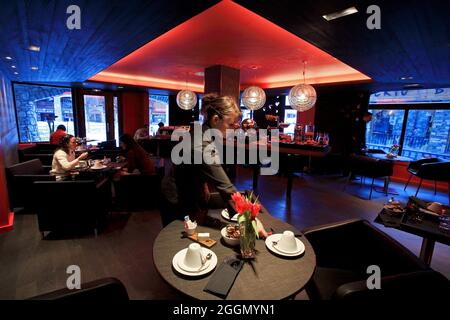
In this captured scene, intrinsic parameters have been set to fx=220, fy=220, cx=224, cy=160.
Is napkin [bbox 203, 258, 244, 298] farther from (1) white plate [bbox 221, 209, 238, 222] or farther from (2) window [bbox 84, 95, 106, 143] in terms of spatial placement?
(2) window [bbox 84, 95, 106, 143]

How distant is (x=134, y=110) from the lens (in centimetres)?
916

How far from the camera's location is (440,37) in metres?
2.26

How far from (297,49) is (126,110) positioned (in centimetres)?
745

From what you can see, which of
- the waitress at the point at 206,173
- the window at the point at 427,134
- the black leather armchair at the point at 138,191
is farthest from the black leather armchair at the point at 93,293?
the window at the point at 427,134

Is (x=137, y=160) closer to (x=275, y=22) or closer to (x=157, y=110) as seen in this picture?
(x=275, y=22)

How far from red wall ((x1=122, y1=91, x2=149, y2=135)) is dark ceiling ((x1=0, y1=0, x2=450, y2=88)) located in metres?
5.44

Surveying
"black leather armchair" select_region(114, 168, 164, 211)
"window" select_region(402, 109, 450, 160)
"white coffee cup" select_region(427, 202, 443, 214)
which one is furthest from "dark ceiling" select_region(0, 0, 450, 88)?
"window" select_region(402, 109, 450, 160)

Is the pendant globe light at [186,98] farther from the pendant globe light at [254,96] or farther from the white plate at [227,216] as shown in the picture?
the white plate at [227,216]

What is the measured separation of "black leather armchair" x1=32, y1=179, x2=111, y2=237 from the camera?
2.71 metres

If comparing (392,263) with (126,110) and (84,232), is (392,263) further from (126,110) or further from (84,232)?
(126,110)

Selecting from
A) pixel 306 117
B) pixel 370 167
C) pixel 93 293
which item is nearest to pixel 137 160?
pixel 93 293

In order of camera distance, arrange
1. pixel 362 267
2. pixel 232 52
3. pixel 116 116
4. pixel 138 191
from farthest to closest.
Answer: pixel 116 116 < pixel 232 52 < pixel 138 191 < pixel 362 267

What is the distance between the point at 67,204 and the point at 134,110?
7.12m
